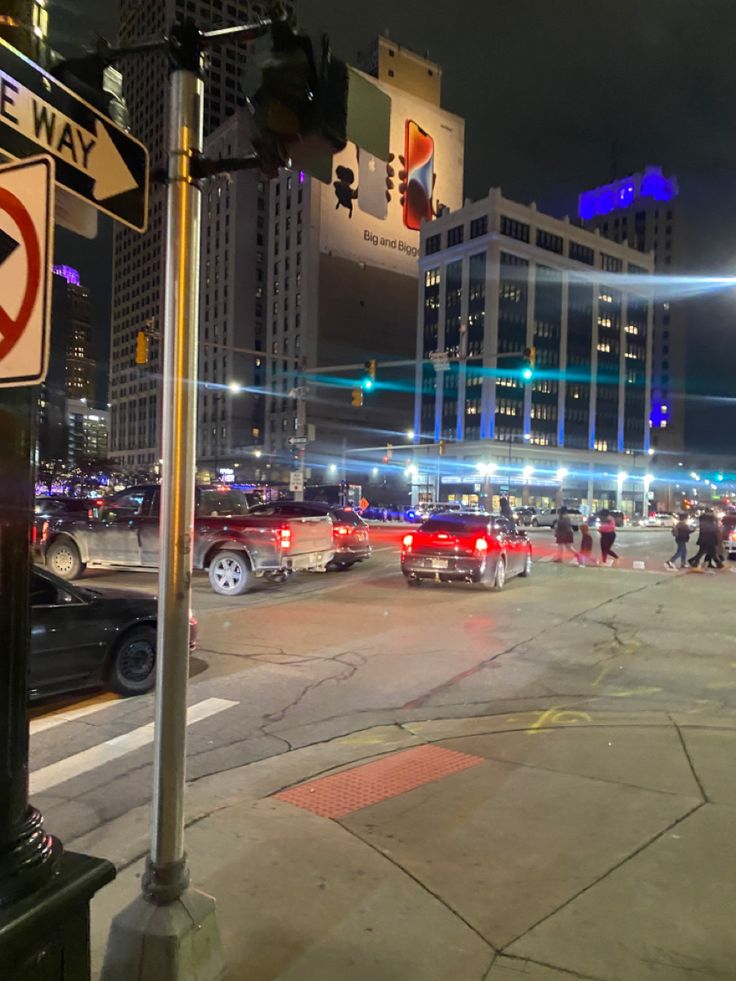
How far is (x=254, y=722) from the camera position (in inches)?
266

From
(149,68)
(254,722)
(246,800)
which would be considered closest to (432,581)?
(254,722)

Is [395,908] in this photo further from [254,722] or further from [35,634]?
[35,634]

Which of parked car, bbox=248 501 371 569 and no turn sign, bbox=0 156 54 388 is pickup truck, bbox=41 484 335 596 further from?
no turn sign, bbox=0 156 54 388

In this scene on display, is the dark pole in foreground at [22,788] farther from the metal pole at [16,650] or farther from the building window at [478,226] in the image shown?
the building window at [478,226]

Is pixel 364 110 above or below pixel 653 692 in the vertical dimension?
above

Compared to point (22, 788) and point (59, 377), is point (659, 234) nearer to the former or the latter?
point (59, 377)

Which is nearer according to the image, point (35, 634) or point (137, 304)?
point (35, 634)

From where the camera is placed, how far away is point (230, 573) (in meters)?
14.4

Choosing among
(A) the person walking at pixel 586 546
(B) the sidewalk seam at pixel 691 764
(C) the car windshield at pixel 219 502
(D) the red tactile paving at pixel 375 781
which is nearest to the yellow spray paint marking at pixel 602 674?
(B) the sidewalk seam at pixel 691 764

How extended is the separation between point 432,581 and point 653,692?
9170 mm

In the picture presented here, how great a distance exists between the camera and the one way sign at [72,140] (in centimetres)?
223

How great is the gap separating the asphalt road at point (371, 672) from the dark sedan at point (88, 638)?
0.28m

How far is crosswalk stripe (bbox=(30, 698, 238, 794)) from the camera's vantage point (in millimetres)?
5359

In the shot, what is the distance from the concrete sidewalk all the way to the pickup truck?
8235 mm
